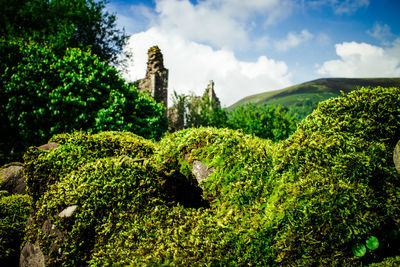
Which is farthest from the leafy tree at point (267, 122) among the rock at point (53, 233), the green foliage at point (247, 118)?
the rock at point (53, 233)

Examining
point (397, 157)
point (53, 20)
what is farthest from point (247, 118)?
point (53, 20)

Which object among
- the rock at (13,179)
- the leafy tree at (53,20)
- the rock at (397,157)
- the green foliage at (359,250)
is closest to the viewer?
the green foliage at (359,250)

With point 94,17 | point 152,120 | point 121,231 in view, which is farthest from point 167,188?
point 94,17

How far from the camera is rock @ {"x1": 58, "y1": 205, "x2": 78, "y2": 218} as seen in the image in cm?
240

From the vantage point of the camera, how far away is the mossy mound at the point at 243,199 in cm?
206

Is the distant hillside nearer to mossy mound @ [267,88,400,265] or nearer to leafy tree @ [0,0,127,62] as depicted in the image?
mossy mound @ [267,88,400,265]

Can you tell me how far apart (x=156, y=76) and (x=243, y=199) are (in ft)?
48.7

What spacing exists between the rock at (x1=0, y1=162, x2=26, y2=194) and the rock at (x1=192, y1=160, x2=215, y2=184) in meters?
4.27

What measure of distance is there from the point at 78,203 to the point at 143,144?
178cm

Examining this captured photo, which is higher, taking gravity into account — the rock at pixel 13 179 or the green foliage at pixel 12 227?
the rock at pixel 13 179

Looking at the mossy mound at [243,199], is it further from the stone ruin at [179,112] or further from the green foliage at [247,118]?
the stone ruin at [179,112]

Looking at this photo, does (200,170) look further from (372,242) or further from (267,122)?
(267,122)

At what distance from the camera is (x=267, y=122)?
34.1 ft

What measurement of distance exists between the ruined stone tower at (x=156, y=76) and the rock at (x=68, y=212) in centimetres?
1379
